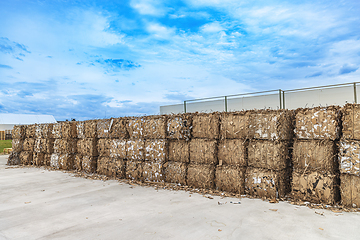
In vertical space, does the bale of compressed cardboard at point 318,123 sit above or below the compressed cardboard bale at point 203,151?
above

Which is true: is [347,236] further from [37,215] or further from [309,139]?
[37,215]

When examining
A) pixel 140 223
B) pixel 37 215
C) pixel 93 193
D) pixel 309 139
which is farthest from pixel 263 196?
pixel 37 215

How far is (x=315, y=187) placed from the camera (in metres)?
5.28

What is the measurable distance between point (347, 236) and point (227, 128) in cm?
337


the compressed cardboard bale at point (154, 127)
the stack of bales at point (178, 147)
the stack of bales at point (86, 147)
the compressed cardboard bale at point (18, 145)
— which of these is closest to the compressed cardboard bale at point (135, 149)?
the compressed cardboard bale at point (154, 127)

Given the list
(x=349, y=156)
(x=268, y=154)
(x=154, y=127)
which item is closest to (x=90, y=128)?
(x=154, y=127)

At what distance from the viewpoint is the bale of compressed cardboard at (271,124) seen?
5592 millimetres

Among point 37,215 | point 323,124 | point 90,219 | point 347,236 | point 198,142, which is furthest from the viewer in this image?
point 198,142

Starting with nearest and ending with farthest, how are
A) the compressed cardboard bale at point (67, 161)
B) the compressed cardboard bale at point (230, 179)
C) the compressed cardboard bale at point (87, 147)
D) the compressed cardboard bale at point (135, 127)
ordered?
the compressed cardboard bale at point (230, 179), the compressed cardboard bale at point (135, 127), the compressed cardboard bale at point (87, 147), the compressed cardboard bale at point (67, 161)

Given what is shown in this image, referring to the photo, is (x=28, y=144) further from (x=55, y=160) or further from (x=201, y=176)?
(x=201, y=176)

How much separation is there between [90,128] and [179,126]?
15.0 ft

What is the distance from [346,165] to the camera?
5.01m

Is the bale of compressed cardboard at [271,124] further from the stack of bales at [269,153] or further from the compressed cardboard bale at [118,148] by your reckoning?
the compressed cardboard bale at [118,148]

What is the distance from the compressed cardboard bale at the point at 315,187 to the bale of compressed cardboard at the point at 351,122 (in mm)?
957
